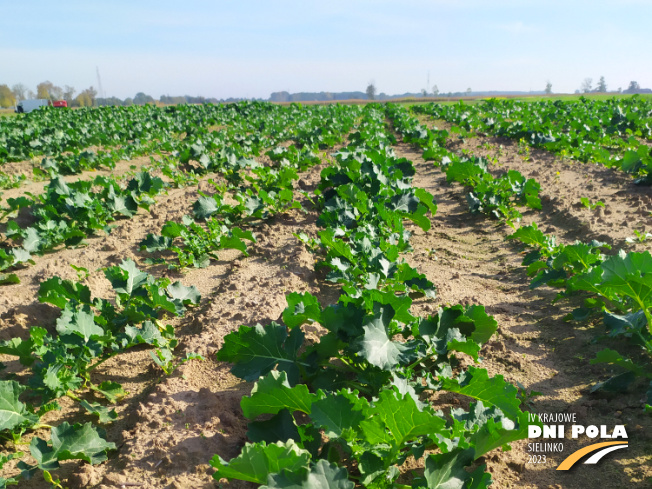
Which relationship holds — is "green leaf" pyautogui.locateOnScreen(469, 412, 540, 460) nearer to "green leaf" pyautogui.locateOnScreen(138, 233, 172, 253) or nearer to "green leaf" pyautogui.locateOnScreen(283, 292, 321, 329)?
"green leaf" pyautogui.locateOnScreen(283, 292, 321, 329)

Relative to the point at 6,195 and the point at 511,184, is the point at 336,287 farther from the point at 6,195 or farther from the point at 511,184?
the point at 6,195

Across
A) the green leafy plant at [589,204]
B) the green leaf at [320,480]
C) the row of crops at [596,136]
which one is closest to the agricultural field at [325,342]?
the green leaf at [320,480]

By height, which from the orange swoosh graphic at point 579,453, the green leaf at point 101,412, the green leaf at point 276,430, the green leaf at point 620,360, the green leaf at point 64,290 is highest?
the green leaf at point 64,290

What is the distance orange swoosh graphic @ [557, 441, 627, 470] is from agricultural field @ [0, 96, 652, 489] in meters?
0.04

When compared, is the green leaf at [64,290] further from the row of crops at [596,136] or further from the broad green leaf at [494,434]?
the row of crops at [596,136]

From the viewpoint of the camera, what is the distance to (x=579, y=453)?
2.49 metres

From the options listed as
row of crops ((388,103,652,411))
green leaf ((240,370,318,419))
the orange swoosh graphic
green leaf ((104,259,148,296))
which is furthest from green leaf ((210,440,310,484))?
green leaf ((104,259,148,296))

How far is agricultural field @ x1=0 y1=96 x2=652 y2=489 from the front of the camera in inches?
89.0

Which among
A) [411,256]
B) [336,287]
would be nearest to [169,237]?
[336,287]

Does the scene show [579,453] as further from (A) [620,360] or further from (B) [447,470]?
(B) [447,470]

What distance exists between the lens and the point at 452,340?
110 inches

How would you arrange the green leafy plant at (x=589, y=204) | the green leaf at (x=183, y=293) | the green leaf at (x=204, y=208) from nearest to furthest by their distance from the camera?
the green leaf at (x=183, y=293)
the green leaf at (x=204, y=208)
the green leafy plant at (x=589, y=204)

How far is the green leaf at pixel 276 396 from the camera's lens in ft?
7.23

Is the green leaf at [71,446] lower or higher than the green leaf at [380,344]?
lower
